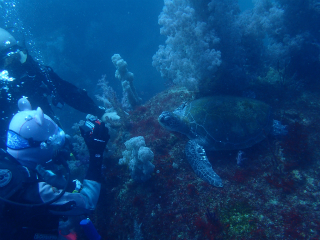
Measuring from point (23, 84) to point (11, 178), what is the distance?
327 cm

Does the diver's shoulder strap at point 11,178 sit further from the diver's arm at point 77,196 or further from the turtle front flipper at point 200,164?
the turtle front flipper at point 200,164

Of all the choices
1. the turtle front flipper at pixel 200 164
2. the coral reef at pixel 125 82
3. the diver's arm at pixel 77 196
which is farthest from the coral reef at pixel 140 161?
the coral reef at pixel 125 82

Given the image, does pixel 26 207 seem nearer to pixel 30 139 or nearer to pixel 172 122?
pixel 30 139

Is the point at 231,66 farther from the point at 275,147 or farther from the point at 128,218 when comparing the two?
the point at 128,218

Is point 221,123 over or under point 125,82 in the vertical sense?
under

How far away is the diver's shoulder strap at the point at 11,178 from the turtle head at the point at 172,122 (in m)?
2.77

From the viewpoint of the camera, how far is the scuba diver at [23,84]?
3781mm

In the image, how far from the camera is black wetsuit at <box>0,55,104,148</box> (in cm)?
375

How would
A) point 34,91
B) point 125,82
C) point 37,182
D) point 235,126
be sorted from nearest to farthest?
point 37,182
point 235,126
point 34,91
point 125,82

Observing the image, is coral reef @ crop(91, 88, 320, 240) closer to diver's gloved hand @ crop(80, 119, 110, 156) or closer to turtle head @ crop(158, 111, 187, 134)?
turtle head @ crop(158, 111, 187, 134)

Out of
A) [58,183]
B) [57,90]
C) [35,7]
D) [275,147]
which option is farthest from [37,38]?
[275,147]

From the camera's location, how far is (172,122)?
4.14 metres

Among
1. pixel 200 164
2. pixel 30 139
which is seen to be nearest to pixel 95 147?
pixel 30 139

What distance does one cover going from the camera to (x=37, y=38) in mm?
18172
